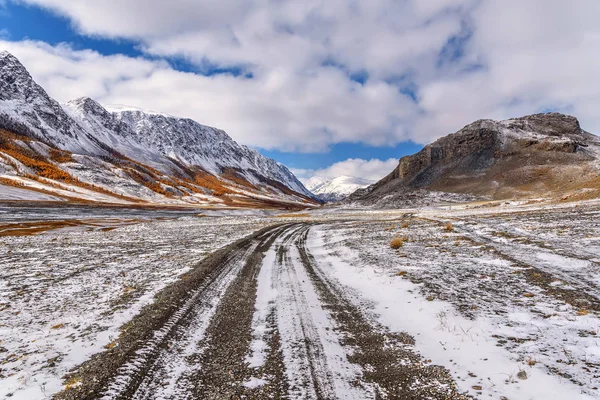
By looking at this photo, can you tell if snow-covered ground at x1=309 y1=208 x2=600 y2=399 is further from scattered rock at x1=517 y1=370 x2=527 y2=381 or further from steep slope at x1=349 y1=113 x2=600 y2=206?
steep slope at x1=349 y1=113 x2=600 y2=206

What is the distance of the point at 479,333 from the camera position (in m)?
6.68

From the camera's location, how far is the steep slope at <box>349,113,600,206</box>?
406 ft

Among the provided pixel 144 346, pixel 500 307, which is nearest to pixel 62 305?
pixel 144 346

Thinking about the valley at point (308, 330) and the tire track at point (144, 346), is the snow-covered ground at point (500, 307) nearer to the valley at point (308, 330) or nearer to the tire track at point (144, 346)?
the valley at point (308, 330)

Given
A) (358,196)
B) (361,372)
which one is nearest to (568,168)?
(358,196)

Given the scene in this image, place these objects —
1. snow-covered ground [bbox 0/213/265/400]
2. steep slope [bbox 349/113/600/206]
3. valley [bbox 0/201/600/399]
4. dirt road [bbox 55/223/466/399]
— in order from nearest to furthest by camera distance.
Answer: dirt road [bbox 55/223/466/399]
valley [bbox 0/201/600/399]
snow-covered ground [bbox 0/213/265/400]
steep slope [bbox 349/113/600/206]

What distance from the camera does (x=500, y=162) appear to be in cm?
14412

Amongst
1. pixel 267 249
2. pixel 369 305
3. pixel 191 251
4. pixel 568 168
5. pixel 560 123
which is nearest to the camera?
pixel 369 305

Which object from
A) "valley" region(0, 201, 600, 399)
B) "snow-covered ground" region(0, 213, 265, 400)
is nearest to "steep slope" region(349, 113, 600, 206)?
"valley" region(0, 201, 600, 399)

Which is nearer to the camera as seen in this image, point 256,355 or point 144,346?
point 256,355

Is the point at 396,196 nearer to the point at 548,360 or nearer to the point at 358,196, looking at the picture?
the point at 358,196

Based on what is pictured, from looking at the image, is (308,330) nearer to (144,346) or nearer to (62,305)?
(144,346)

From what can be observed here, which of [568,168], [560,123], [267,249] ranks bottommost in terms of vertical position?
[267,249]

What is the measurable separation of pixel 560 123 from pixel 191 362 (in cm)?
22968
